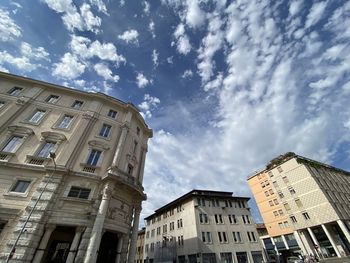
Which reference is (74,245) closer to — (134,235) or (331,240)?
(134,235)

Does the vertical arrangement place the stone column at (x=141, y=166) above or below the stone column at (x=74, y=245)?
above

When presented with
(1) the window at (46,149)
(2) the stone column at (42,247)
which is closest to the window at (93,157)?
(1) the window at (46,149)

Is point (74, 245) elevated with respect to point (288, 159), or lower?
lower

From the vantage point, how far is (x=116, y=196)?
59.6ft

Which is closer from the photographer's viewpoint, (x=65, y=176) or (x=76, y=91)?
(x=65, y=176)

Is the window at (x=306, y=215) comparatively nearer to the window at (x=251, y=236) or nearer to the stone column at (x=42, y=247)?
the window at (x=251, y=236)

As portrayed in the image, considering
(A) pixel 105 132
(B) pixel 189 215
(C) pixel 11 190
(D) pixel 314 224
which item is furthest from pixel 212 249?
(C) pixel 11 190

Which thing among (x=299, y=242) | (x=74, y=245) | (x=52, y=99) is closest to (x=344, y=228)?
(x=299, y=242)

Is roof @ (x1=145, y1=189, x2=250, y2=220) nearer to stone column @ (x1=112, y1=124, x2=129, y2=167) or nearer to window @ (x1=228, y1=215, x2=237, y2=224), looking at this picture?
window @ (x1=228, y1=215, x2=237, y2=224)

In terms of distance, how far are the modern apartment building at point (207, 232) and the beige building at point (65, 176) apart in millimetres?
18795

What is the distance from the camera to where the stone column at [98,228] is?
13.7 meters

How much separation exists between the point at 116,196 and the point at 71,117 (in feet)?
38.9

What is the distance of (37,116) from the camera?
21391 mm

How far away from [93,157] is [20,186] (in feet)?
21.0
